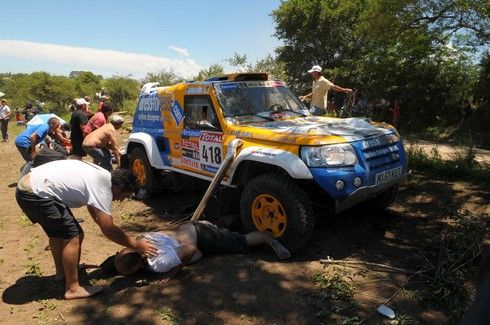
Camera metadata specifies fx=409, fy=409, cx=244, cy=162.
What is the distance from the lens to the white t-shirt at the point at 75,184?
3.65m

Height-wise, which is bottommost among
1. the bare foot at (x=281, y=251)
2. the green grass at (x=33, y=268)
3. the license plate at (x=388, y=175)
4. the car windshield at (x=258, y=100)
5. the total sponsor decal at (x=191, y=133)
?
the green grass at (x=33, y=268)

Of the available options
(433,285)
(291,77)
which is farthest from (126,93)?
(433,285)

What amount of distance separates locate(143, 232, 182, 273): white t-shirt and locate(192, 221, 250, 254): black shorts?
374mm

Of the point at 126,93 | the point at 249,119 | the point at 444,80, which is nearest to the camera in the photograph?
the point at 249,119

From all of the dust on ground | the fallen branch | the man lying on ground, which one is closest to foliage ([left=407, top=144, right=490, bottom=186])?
the dust on ground

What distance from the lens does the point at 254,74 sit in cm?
601

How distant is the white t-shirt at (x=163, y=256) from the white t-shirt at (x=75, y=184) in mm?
737

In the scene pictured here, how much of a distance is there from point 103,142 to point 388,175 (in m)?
4.77

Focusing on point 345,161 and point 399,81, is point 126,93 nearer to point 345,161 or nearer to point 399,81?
point 399,81

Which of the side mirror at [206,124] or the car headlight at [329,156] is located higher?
the side mirror at [206,124]

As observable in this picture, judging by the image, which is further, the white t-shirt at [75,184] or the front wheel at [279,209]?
the front wheel at [279,209]

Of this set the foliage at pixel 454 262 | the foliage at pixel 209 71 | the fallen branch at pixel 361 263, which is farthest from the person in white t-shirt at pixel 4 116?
the foliage at pixel 454 262

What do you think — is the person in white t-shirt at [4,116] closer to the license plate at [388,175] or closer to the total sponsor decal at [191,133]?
the total sponsor decal at [191,133]

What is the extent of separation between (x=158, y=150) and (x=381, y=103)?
1722 centimetres
